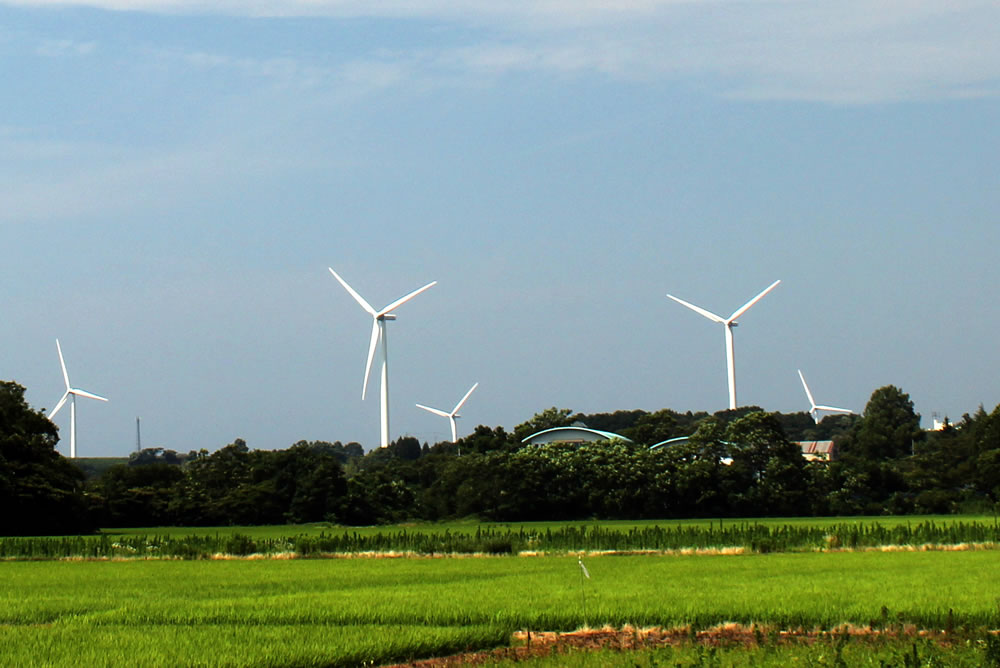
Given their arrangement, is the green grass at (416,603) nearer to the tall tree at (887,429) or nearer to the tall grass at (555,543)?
the tall grass at (555,543)

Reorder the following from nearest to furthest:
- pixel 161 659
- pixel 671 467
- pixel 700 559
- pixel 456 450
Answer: pixel 161 659 → pixel 700 559 → pixel 671 467 → pixel 456 450

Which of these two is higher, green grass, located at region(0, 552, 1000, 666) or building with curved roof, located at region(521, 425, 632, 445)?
building with curved roof, located at region(521, 425, 632, 445)

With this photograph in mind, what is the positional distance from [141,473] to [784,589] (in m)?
83.2

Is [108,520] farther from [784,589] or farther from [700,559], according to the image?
[784,589]

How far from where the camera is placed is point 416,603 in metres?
28.9

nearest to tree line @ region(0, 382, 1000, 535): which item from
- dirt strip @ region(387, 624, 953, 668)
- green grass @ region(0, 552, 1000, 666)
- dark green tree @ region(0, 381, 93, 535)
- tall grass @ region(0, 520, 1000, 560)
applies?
dark green tree @ region(0, 381, 93, 535)

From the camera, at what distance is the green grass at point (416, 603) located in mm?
21531

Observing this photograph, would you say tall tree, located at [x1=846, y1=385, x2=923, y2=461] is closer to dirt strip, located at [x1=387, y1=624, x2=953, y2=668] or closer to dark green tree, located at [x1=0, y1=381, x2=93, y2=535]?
dark green tree, located at [x1=0, y1=381, x2=93, y2=535]

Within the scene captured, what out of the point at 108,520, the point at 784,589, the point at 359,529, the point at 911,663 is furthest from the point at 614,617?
the point at 108,520

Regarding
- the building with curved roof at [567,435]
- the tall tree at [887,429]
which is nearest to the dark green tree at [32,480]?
the building with curved roof at [567,435]

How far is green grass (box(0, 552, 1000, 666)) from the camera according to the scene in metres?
21.5

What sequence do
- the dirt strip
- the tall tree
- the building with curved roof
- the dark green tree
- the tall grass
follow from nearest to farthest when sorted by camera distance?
the dirt strip, the tall grass, the dark green tree, the building with curved roof, the tall tree

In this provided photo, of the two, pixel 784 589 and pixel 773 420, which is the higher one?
pixel 773 420

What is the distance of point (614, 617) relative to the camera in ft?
85.7
